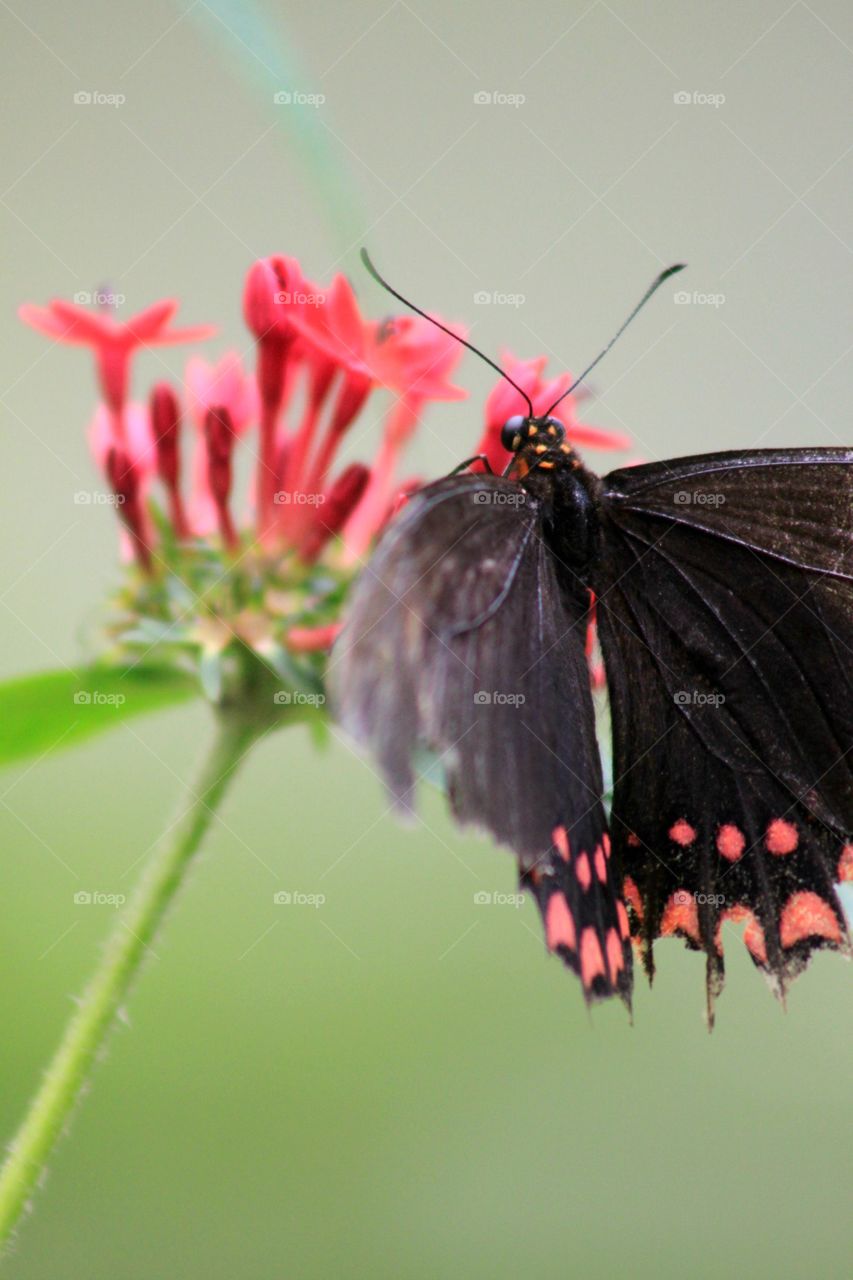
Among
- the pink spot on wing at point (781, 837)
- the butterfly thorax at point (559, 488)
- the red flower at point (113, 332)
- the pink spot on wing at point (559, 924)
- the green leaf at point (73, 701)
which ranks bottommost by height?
the pink spot on wing at point (559, 924)

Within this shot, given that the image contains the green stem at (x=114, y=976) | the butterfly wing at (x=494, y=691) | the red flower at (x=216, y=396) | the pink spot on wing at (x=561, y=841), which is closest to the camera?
the butterfly wing at (x=494, y=691)

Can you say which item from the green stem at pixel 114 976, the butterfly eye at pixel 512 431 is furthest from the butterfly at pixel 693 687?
the green stem at pixel 114 976

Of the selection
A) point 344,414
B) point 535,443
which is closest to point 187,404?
point 344,414

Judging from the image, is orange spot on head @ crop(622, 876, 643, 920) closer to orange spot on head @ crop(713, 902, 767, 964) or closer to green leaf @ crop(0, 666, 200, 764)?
orange spot on head @ crop(713, 902, 767, 964)

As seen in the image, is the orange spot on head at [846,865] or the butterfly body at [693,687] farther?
the orange spot on head at [846,865]

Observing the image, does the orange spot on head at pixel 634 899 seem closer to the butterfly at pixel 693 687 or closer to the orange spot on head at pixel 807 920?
the butterfly at pixel 693 687

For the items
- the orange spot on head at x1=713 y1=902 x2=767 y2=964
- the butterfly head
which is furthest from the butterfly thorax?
the orange spot on head at x1=713 y1=902 x2=767 y2=964

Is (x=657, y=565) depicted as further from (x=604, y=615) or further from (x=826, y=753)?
(x=826, y=753)

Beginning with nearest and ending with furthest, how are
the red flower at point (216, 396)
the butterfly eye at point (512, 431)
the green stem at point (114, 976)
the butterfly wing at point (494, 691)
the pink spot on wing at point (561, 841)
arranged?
the butterfly wing at point (494, 691), the green stem at point (114, 976), the pink spot on wing at point (561, 841), the butterfly eye at point (512, 431), the red flower at point (216, 396)
